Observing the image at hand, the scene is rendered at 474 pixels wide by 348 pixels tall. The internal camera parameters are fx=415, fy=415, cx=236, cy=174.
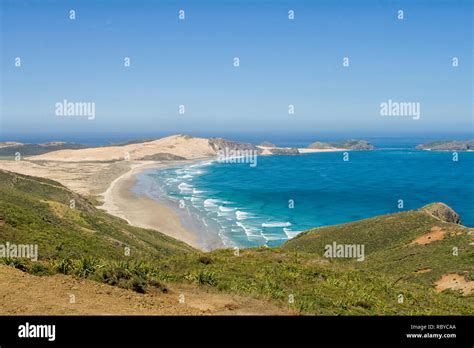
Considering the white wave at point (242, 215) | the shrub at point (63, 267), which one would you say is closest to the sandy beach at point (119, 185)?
the white wave at point (242, 215)

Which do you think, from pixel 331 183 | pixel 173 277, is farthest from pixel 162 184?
pixel 173 277

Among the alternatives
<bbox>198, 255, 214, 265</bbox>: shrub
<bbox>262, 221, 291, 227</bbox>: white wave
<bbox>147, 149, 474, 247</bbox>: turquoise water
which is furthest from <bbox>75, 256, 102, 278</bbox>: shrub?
<bbox>262, 221, 291, 227</bbox>: white wave

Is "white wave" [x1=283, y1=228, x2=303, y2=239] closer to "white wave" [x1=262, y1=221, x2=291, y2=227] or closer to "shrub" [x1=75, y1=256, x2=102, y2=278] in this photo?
"white wave" [x1=262, y1=221, x2=291, y2=227]

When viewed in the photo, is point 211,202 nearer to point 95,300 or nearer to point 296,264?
point 296,264
